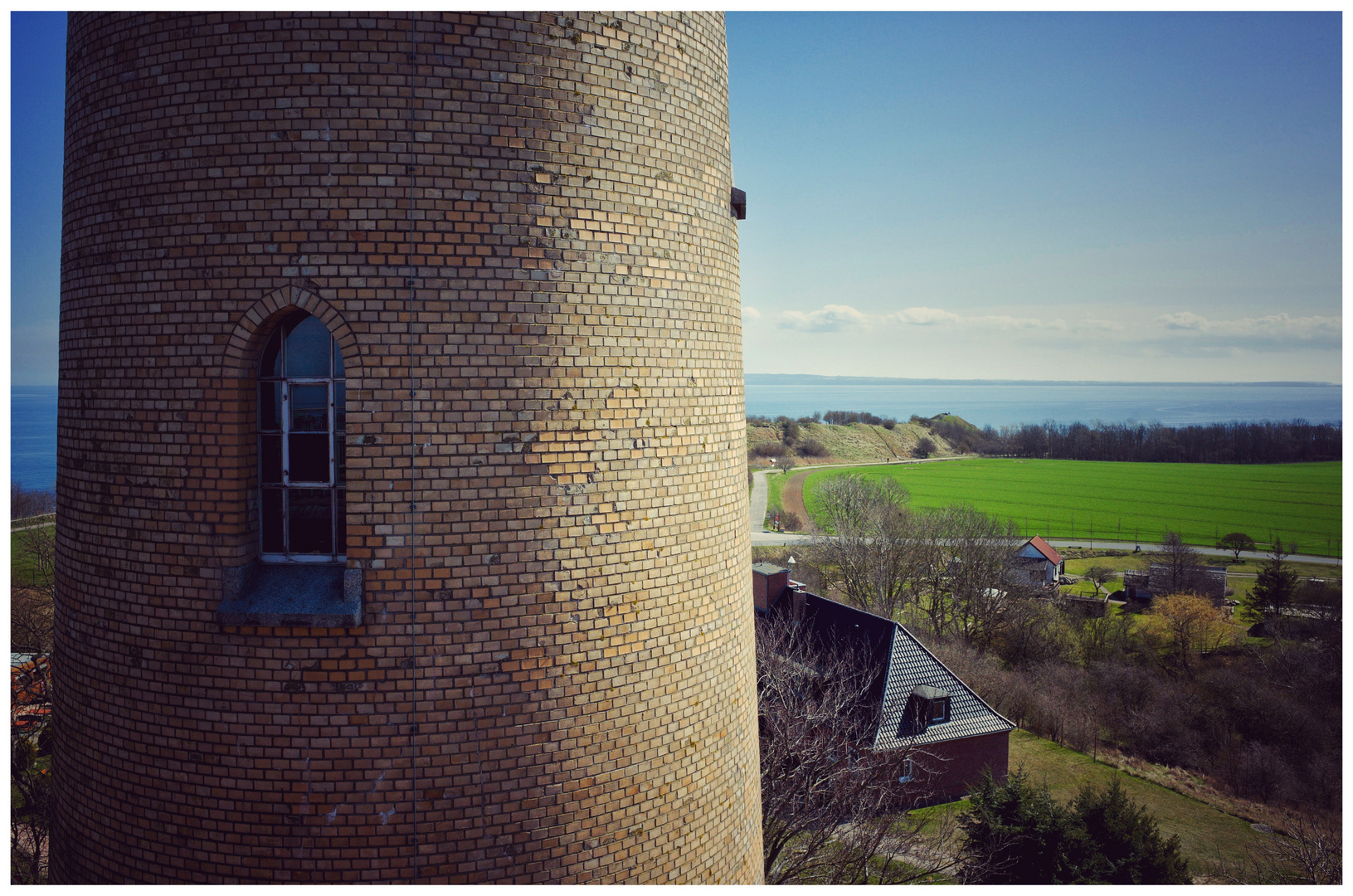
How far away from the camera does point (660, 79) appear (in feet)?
17.1

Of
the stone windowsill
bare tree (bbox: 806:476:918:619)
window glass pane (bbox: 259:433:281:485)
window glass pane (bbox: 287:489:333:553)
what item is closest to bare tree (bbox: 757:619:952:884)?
the stone windowsill

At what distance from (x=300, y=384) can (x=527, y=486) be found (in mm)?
1758

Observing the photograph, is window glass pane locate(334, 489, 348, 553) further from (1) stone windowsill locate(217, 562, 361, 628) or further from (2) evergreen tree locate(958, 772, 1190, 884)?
(2) evergreen tree locate(958, 772, 1190, 884)

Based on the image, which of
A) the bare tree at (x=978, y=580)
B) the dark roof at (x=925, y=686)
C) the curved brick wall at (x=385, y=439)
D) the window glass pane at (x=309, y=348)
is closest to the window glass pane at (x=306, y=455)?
the curved brick wall at (x=385, y=439)

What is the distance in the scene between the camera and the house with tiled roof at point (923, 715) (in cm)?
2261

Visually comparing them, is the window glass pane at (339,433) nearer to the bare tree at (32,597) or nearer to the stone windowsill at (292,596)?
the stone windowsill at (292,596)

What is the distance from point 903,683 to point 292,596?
2241cm

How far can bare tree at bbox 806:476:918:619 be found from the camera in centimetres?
3969

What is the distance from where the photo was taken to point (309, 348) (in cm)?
488

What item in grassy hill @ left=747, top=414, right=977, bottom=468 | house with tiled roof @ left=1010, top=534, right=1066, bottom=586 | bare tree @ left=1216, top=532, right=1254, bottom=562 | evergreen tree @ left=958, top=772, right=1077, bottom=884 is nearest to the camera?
evergreen tree @ left=958, top=772, right=1077, bottom=884

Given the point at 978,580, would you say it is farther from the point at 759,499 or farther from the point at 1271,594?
the point at 759,499

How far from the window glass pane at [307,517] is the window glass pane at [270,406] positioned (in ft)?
1.57

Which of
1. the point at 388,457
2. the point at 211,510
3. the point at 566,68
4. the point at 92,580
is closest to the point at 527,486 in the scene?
the point at 388,457

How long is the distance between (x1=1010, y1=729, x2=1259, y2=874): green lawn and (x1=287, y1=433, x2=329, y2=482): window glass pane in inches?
980
